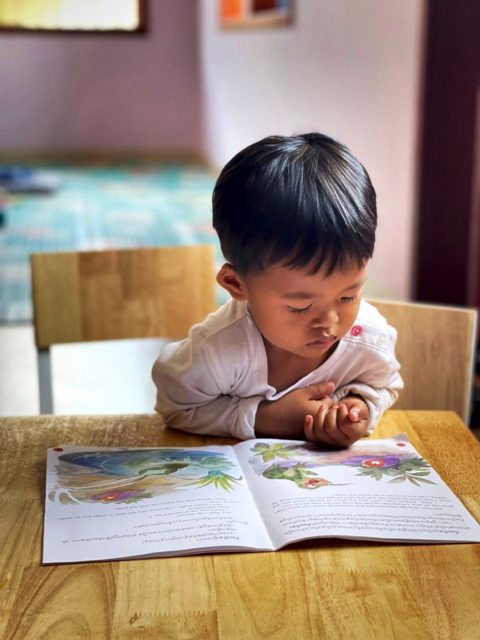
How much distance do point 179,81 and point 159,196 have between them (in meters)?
2.03

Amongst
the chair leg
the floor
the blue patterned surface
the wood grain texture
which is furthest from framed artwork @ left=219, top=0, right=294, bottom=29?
the chair leg

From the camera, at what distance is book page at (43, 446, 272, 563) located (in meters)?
0.70

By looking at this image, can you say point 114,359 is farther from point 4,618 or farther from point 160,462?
point 4,618

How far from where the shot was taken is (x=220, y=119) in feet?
19.5

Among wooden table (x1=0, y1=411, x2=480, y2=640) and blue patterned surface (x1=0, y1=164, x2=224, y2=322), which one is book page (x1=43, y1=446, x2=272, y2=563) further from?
blue patterned surface (x1=0, y1=164, x2=224, y2=322)

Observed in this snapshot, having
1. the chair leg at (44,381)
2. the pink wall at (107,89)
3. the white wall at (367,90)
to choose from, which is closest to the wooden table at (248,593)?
the chair leg at (44,381)

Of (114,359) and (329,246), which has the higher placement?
(329,246)

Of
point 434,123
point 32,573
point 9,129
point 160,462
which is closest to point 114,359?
point 434,123

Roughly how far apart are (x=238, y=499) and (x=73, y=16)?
6636 mm

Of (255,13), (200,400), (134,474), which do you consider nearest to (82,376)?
(200,400)

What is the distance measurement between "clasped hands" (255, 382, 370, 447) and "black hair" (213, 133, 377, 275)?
0.17 meters

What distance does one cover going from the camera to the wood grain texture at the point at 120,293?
1355mm

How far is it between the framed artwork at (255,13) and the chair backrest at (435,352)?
9.76ft

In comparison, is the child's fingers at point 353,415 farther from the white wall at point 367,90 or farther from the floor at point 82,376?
the white wall at point 367,90
